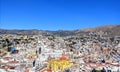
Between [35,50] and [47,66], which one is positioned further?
[35,50]

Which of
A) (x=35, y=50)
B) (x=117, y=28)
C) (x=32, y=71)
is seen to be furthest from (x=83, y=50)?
(x=117, y=28)

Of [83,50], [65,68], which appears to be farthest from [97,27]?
[65,68]

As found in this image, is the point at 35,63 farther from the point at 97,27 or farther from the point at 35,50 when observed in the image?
the point at 97,27

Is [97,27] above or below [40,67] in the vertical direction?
above

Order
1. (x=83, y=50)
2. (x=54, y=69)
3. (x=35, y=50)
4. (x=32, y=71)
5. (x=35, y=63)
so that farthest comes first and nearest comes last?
(x=83, y=50), (x=35, y=50), (x=35, y=63), (x=54, y=69), (x=32, y=71)

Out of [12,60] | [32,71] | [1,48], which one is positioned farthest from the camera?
[1,48]

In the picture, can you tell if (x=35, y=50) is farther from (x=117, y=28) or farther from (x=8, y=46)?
(x=117, y=28)

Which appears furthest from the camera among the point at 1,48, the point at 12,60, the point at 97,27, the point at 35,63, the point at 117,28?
the point at 97,27

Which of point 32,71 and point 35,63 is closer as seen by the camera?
point 32,71

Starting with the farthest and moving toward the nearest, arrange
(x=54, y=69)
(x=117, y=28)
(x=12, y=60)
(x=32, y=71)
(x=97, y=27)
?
(x=97, y=27) → (x=117, y=28) → (x=12, y=60) → (x=54, y=69) → (x=32, y=71)
